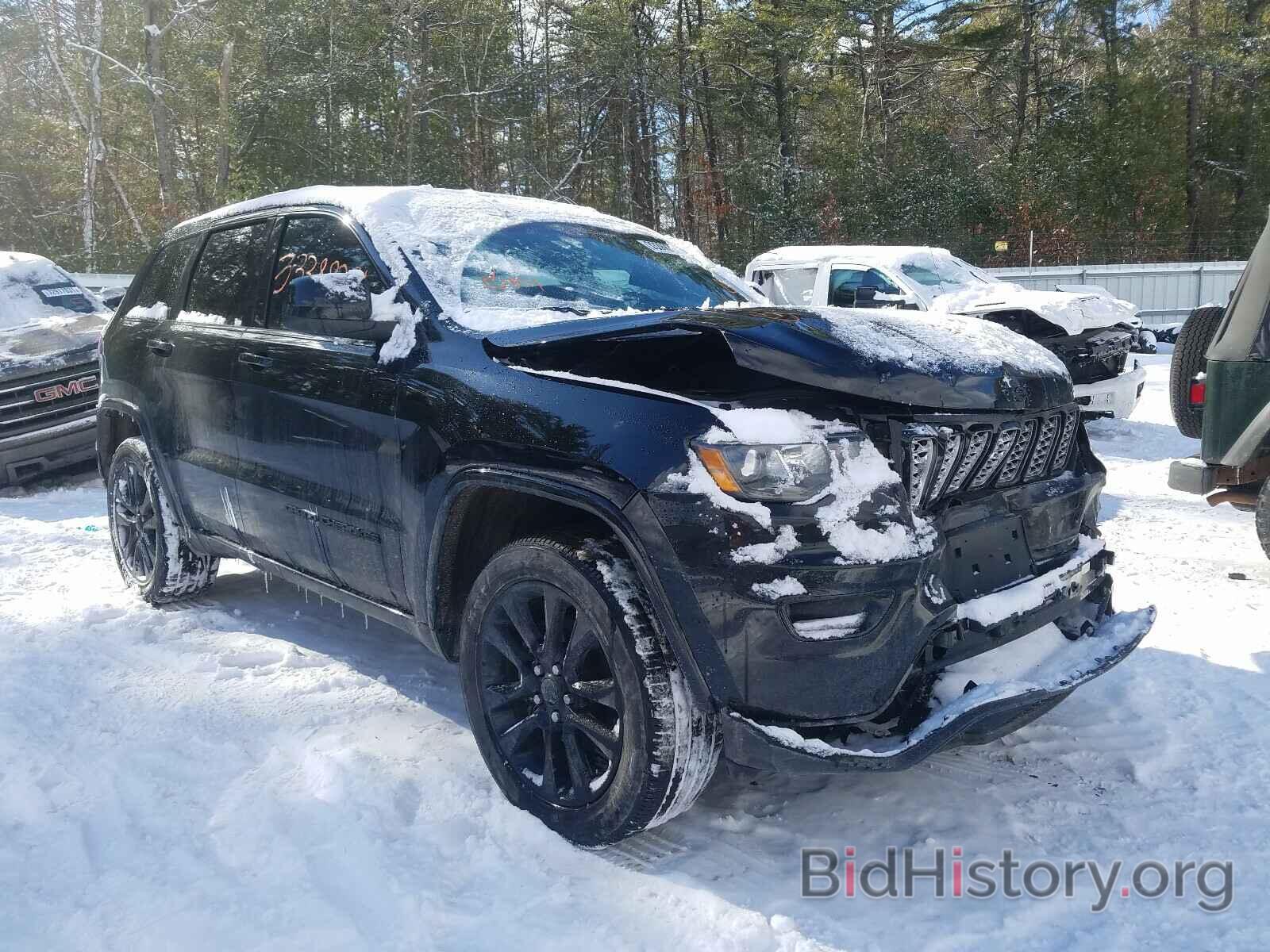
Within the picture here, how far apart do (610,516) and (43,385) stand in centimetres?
728

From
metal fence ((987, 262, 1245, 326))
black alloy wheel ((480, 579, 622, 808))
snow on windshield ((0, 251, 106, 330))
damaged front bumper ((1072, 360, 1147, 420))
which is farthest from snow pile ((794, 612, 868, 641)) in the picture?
metal fence ((987, 262, 1245, 326))

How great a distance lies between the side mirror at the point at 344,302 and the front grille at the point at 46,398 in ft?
19.1

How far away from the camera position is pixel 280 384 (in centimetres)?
360

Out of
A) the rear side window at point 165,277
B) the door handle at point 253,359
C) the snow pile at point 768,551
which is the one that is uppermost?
the rear side window at point 165,277

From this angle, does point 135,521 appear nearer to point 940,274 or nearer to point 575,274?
point 575,274

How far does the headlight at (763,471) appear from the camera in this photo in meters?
2.30

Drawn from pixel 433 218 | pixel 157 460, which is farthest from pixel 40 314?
pixel 433 218

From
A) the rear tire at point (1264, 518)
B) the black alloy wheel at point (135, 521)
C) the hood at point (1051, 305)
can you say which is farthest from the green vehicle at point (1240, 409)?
the black alloy wheel at point (135, 521)

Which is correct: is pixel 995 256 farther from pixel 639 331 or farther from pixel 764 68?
pixel 639 331

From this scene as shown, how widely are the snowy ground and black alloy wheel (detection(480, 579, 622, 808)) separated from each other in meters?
0.16

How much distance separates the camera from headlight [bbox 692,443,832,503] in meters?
2.30

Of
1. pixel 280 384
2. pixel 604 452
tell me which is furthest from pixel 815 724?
pixel 280 384

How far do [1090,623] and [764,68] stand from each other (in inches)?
1046

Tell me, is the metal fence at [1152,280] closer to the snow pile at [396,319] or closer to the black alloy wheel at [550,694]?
the snow pile at [396,319]
